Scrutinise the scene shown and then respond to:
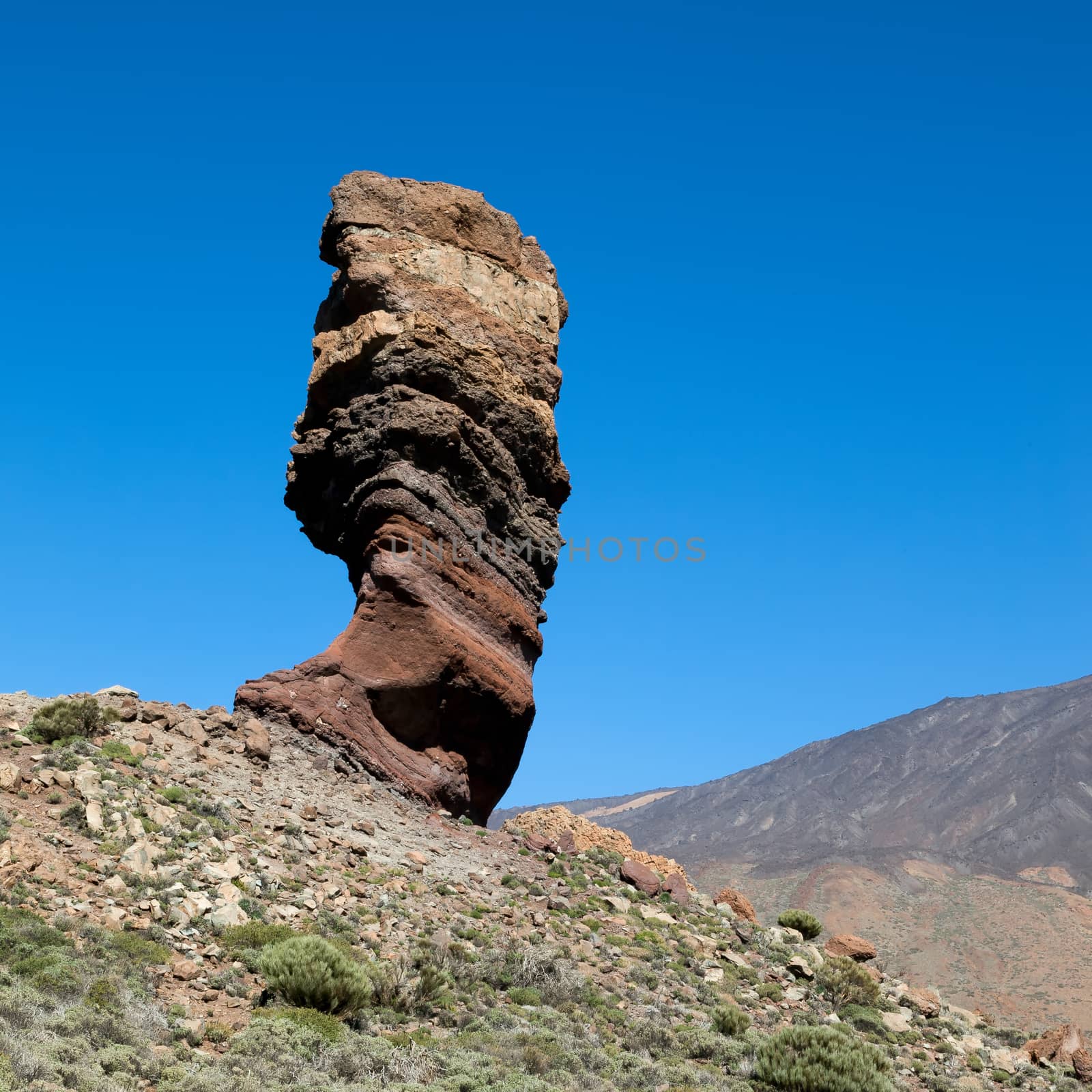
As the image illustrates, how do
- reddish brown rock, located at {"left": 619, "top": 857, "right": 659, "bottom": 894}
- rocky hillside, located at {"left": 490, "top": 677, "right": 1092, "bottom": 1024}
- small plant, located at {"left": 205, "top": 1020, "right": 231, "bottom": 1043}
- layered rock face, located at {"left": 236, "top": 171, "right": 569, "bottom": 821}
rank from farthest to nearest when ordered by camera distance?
rocky hillside, located at {"left": 490, "top": 677, "right": 1092, "bottom": 1024}
reddish brown rock, located at {"left": 619, "top": 857, "right": 659, "bottom": 894}
layered rock face, located at {"left": 236, "top": 171, "right": 569, "bottom": 821}
small plant, located at {"left": 205, "top": 1020, "right": 231, "bottom": 1043}

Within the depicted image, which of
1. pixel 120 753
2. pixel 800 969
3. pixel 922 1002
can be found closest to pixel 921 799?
pixel 922 1002

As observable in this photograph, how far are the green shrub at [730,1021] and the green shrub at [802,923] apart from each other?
7747 millimetres

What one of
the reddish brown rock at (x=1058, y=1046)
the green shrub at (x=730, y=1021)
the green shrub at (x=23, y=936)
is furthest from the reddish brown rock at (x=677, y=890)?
the green shrub at (x=23, y=936)

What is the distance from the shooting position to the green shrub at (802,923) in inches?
889

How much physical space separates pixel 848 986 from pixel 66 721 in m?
13.0

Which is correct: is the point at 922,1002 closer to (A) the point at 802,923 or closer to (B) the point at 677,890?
(A) the point at 802,923

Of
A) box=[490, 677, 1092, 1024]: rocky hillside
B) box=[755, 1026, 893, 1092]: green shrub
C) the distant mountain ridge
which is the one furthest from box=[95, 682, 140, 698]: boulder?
the distant mountain ridge

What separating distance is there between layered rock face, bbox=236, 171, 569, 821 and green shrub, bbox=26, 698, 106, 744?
2741 mm

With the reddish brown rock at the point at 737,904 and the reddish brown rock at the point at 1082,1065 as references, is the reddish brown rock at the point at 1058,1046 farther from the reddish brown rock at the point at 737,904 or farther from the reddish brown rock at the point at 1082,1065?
the reddish brown rock at the point at 737,904

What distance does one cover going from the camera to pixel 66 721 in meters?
16.8

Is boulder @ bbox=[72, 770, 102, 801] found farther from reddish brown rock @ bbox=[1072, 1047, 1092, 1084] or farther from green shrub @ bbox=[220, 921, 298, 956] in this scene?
reddish brown rock @ bbox=[1072, 1047, 1092, 1084]

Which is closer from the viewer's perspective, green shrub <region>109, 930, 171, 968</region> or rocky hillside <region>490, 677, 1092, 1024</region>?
green shrub <region>109, 930, 171, 968</region>

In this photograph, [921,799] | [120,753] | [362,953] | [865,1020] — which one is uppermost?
[921,799]

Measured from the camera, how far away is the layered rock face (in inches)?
782
